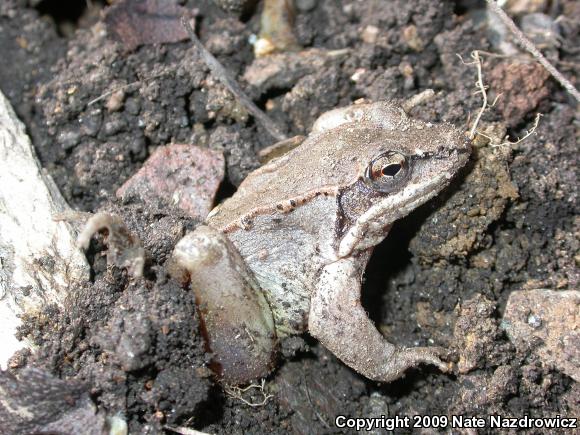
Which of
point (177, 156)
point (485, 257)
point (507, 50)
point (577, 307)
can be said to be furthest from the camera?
point (507, 50)

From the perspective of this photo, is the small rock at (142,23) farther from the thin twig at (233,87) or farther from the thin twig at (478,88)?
the thin twig at (478,88)

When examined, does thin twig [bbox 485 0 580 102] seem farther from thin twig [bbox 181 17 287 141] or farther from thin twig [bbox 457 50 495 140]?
thin twig [bbox 181 17 287 141]

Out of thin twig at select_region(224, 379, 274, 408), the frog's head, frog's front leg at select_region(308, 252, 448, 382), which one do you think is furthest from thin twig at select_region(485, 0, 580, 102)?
thin twig at select_region(224, 379, 274, 408)

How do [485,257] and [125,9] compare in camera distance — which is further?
[125,9]

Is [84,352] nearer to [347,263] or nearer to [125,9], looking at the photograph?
[347,263]

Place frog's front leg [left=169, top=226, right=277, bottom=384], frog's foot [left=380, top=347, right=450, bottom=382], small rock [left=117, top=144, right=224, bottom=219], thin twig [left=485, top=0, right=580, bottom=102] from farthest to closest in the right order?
small rock [left=117, top=144, right=224, bottom=219] → thin twig [left=485, top=0, right=580, bottom=102] → frog's foot [left=380, top=347, right=450, bottom=382] → frog's front leg [left=169, top=226, right=277, bottom=384]

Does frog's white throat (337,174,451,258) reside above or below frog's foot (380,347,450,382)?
above

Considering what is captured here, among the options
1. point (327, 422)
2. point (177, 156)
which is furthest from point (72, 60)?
point (327, 422)

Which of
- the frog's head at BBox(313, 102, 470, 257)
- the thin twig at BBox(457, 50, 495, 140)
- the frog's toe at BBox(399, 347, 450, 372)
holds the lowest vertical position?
the frog's toe at BBox(399, 347, 450, 372)
